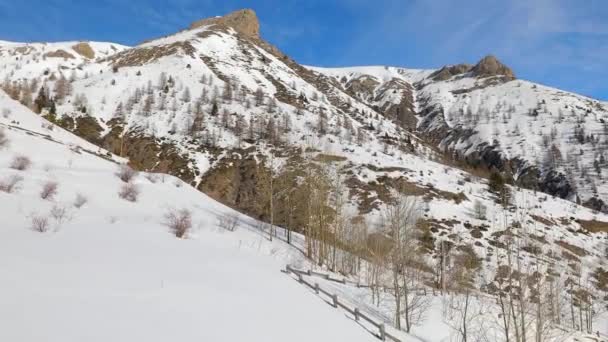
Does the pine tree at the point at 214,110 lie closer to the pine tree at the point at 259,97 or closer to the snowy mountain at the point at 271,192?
the snowy mountain at the point at 271,192

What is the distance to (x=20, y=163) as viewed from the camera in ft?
73.5

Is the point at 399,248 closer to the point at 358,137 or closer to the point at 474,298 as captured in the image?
the point at 474,298

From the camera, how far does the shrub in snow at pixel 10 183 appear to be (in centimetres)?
1802

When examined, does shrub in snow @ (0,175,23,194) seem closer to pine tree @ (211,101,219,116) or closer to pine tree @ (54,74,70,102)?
pine tree @ (211,101,219,116)

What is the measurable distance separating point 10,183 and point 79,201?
3.11m

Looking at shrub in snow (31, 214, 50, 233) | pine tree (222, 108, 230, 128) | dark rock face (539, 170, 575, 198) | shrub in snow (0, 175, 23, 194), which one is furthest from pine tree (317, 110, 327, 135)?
shrub in snow (31, 214, 50, 233)

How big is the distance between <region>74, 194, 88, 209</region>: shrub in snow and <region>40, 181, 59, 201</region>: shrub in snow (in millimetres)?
1064

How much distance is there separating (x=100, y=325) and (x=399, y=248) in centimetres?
1851

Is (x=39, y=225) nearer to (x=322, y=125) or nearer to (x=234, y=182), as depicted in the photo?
(x=234, y=182)

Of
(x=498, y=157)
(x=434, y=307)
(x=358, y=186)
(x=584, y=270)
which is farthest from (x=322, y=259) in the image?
(x=498, y=157)

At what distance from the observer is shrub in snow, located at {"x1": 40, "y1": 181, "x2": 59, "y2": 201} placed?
61.9 feet

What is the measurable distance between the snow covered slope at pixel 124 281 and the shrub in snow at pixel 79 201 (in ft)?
0.26

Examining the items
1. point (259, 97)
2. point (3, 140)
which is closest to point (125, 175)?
point (3, 140)

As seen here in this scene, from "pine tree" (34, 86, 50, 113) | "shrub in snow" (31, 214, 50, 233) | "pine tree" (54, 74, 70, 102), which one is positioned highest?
"pine tree" (54, 74, 70, 102)
